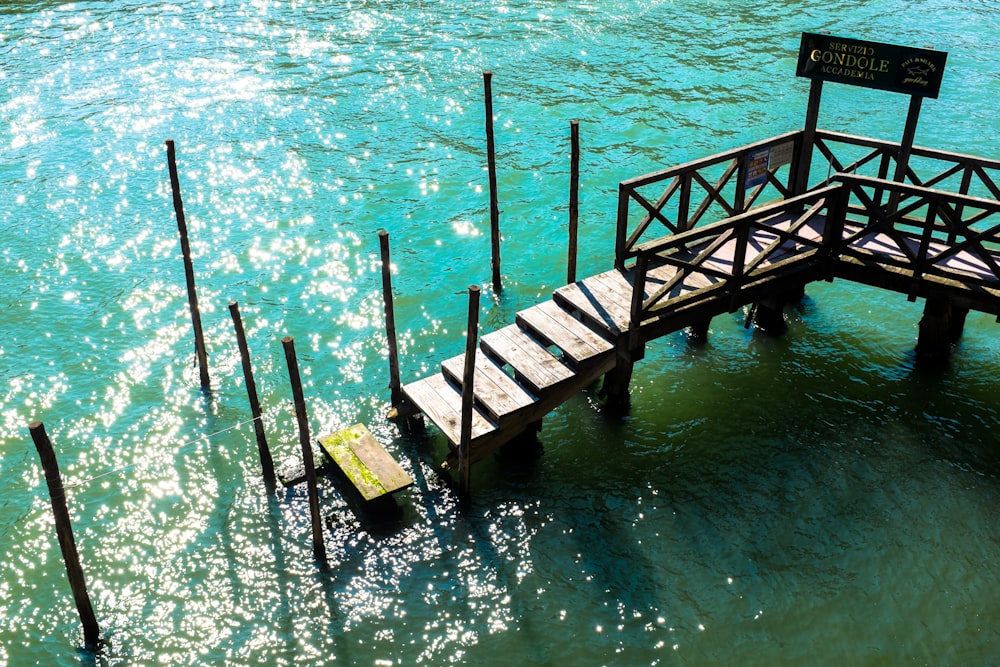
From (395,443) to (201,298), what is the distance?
6740mm

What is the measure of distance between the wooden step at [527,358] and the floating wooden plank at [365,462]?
2283 mm

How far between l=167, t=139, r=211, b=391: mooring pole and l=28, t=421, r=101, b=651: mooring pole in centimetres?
459

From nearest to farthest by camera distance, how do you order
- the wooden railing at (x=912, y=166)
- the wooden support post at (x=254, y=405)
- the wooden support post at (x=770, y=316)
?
the wooden support post at (x=254, y=405), the wooden railing at (x=912, y=166), the wooden support post at (x=770, y=316)

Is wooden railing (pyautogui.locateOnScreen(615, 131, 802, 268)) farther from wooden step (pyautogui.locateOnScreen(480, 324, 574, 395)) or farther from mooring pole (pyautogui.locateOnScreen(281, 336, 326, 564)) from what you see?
mooring pole (pyautogui.locateOnScreen(281, 336, 326, 564))

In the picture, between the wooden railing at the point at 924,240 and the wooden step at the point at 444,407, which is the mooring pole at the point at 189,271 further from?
→ the wooden railing at the point at 924,240

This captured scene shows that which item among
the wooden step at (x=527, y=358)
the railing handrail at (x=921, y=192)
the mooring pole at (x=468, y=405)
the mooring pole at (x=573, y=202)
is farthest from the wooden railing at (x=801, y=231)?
the mooring pole at (x=468, y=405)

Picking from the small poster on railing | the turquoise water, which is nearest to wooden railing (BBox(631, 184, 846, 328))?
the small poster on railing

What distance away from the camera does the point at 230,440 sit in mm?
14688

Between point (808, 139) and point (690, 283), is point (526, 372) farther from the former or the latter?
point (808, 139)

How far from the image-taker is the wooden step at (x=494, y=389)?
12883 millimetres

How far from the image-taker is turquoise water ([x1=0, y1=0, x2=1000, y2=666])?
37.9ft

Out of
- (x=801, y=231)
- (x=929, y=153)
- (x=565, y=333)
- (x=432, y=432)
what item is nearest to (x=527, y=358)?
(x=565, y=333)

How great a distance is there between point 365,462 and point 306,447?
4.98 ft

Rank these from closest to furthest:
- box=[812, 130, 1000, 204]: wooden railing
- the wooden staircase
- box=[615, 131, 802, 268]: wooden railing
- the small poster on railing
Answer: the wooden staircase < box=[615, 131, 802, 268]: wooden railing < box=[812, 130, 1000, 204]: wooden railing < the small poster on railing
